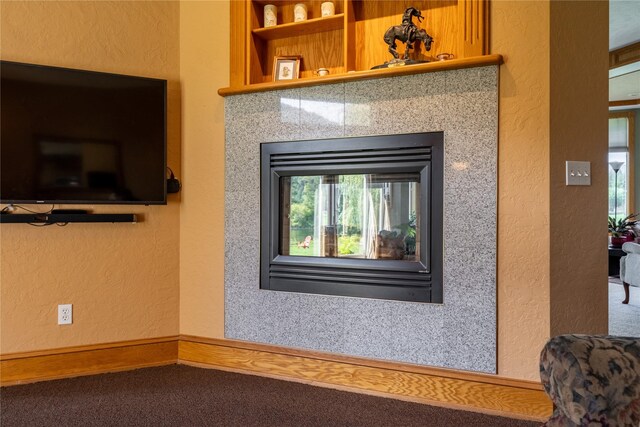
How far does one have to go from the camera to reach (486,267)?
95.8 inches

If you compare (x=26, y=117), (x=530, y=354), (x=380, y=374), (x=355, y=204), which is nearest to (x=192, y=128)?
(x=26, y=117)

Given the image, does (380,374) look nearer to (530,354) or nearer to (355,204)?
(530,354)

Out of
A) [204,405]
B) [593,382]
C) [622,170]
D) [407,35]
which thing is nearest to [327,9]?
[407,35]

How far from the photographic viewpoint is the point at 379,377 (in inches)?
105

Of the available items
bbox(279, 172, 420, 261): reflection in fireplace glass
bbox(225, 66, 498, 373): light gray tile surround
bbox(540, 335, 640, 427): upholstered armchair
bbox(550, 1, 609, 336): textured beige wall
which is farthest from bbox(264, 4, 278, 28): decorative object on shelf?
bbox(540, 335, 640, 427): upholstered armchair

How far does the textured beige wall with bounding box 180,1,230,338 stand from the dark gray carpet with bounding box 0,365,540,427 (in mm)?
457

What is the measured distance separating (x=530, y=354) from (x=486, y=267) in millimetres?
454

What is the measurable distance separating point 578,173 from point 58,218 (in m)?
2.76

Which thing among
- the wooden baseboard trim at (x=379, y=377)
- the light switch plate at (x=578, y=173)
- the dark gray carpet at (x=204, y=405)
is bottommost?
the dark gray carpet at (x=204, y=405)

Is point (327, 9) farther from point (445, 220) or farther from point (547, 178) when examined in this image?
point (547, 178)

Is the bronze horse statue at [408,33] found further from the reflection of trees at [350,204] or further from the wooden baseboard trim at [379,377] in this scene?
the wooden baseboard trim at [379,377]

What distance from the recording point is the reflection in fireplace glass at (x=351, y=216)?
2686mm

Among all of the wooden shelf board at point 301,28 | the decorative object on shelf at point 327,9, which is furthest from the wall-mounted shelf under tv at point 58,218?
the decorative object on shelf at point 327,9

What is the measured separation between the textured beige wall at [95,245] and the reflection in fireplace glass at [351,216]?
81 cm
